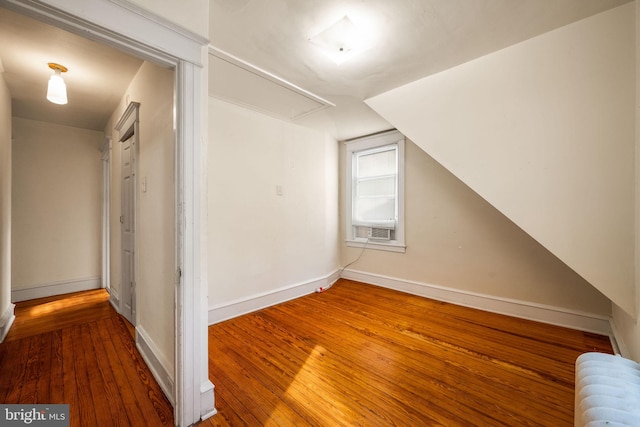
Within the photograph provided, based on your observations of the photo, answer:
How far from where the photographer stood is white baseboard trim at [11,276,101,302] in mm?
3352

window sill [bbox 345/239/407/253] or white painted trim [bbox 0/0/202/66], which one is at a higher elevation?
white painted trim [bbox 0/0/202/66]

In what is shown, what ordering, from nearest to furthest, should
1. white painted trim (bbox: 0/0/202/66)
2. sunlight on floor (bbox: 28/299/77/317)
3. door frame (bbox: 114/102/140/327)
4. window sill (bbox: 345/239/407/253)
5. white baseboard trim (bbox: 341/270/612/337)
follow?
white painted trim (bbox: 0/0/202/66) → door frame (bbox: 114/102/140/327) → white baseboard trim (bbox: 341/270/612/337) → sunlight on floor (bbox: 28/299/77/317) → window sill (bbox: 345/239/407/253)

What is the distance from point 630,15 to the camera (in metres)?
1.52

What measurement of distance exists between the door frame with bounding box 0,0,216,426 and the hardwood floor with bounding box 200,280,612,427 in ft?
0.76

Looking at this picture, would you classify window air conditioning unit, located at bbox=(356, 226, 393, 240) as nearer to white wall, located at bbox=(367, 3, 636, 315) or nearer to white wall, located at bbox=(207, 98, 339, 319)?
white wall, located at bbox=(207, 98, 339, 319)

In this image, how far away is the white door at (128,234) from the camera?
2566 millimetres

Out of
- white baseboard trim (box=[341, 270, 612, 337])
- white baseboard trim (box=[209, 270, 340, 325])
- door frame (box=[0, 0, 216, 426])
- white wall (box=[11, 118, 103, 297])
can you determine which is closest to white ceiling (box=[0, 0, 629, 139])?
door frame (box=[0, 0, 216, 426])

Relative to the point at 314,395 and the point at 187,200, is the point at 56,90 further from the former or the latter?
the point at 314,395

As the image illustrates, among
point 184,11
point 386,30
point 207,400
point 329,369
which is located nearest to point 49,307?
point 207,400

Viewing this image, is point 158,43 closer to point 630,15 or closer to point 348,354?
point 348,354

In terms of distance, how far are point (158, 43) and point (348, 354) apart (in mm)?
2430

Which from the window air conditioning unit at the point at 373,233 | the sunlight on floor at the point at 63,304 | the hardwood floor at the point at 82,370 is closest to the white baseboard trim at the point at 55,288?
the sunlight on floor at the point at 63,304

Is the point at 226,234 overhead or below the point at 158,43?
below

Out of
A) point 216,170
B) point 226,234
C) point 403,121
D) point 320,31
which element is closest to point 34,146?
point 216,170
